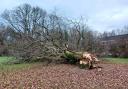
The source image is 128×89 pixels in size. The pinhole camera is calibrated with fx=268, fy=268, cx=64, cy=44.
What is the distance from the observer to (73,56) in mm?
17859

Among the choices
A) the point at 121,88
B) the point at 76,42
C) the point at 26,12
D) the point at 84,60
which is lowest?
the point at 121,88

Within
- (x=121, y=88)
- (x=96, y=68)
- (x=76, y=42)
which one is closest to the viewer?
(x=121, y=88)

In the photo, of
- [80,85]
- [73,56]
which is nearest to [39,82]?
[80,85]

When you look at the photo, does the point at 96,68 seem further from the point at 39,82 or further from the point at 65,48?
the point at 39,82

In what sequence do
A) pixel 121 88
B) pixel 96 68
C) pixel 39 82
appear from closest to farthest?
pixel 121 88 < pixel 39 82 < pixel 96 68

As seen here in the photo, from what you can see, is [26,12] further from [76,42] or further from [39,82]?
[39,82]

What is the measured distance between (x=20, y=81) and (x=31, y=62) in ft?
26.2

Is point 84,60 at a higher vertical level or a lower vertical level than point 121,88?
higher

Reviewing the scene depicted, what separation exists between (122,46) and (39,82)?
23.8m

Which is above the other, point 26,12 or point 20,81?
point 26,12

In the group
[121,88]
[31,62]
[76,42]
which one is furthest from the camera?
[76,42]

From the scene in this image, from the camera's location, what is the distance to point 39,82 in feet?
35.9

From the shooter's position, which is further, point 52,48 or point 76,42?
point 76,42

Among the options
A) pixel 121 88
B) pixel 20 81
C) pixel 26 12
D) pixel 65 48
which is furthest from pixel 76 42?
pixel 26 12
